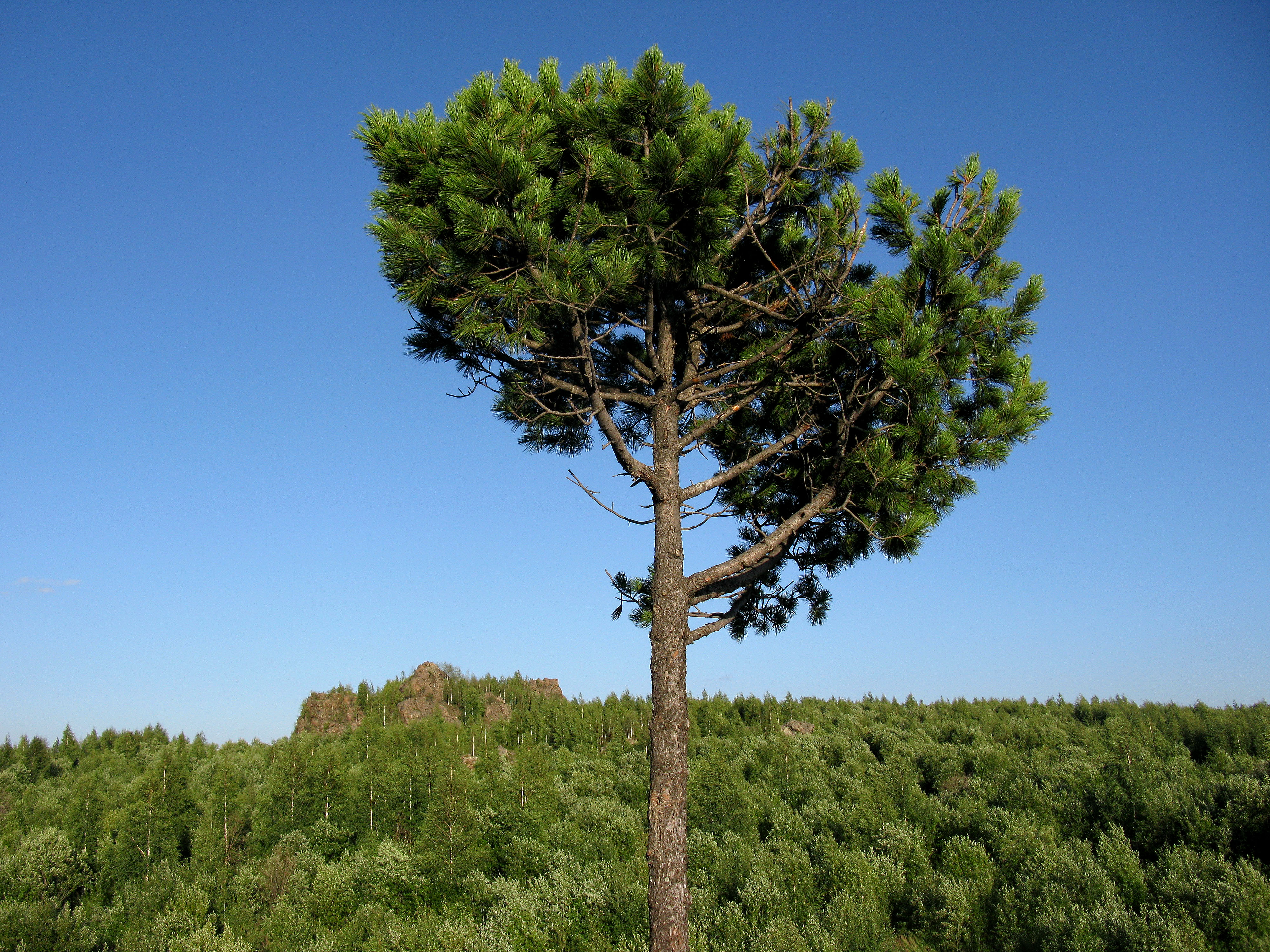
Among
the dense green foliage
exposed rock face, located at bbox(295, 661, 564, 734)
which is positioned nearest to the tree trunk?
the dense green foliage

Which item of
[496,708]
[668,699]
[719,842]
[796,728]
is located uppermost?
[668,699]

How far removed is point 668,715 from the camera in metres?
5.68

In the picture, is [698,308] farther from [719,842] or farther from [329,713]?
[329,713]

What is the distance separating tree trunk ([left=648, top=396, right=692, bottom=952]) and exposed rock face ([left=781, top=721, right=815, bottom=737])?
3785 cm

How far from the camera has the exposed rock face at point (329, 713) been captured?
61688mm

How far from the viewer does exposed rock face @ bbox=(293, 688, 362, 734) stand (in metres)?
61.7

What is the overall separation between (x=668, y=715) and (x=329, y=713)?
65469 mm

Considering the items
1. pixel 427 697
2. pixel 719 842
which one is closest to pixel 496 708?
pixel 427 697

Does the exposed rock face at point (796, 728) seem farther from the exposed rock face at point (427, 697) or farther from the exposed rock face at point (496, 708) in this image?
the exposed rock face at point (427, 697)

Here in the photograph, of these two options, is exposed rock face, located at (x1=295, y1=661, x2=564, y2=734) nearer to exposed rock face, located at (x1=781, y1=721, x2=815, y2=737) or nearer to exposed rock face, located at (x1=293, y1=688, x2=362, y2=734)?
exposed rock face, located at (x1=293, y1=688, x2=362, y2=734)

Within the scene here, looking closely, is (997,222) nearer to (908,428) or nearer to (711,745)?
(908,428)

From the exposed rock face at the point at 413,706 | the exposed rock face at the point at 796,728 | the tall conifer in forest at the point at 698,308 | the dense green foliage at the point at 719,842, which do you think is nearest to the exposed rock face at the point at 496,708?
the exposed rock face at the point at 413,706

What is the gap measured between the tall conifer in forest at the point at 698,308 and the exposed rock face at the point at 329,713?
63.1 metres

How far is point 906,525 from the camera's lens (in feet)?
20.3
